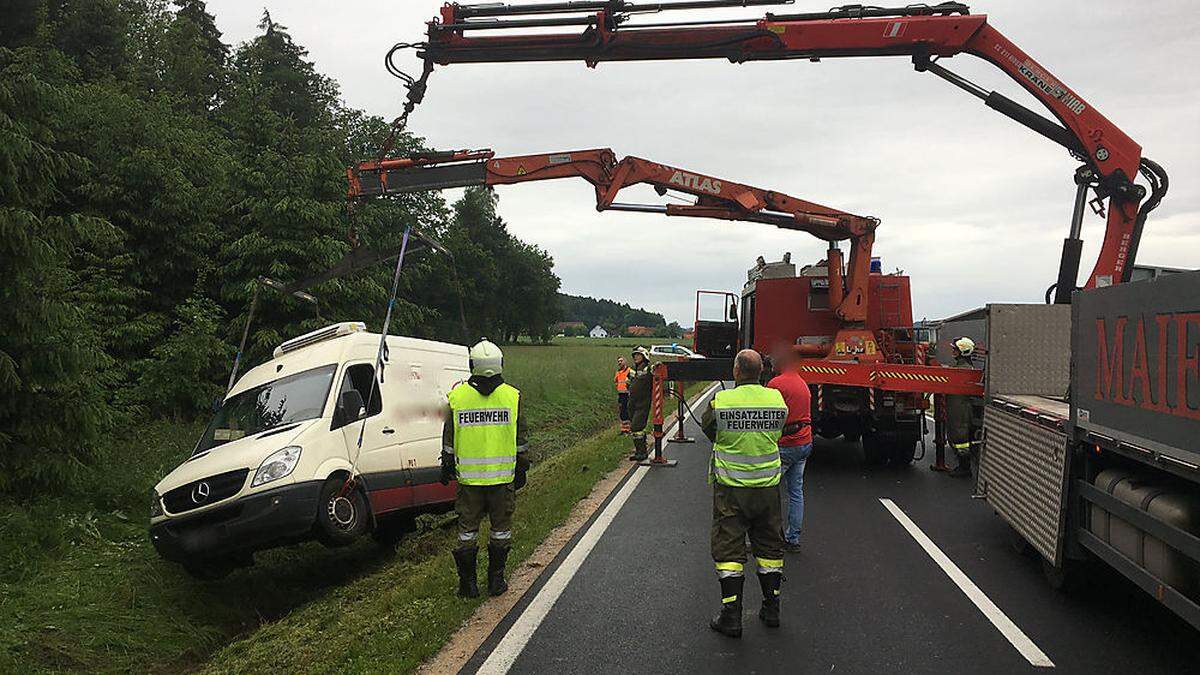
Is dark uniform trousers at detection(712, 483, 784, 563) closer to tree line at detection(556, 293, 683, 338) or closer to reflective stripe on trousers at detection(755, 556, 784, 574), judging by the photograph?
reflective stripe on trousers at detection(755, 556, 784, 574)

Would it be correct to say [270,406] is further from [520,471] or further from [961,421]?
[961,421]

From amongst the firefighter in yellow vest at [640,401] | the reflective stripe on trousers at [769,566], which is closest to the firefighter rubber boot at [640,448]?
the firefighter in yellow vest at [640,401]

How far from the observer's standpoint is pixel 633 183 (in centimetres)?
1278

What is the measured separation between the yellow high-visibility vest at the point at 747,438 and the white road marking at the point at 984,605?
172 centimetres

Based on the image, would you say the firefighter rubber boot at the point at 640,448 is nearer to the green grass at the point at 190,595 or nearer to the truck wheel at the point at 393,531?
the green grass at the point at 190,595

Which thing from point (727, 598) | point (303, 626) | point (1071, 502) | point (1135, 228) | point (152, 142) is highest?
point (152, 142)

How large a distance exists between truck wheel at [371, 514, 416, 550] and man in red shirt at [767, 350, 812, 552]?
13.0ft

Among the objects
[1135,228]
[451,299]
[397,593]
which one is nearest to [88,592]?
[397,593]

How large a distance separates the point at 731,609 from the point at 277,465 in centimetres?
398

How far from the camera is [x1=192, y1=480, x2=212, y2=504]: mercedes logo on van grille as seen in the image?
23.0ft

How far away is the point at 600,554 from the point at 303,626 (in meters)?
2.52

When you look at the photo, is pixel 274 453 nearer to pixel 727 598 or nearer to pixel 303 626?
pixel 303 626

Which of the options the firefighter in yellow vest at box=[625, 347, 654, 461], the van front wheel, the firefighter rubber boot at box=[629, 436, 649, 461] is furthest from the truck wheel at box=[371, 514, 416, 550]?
the firefighter in yellow vest at box=[625, 347, 654, 461]

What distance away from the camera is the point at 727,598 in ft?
17.7
